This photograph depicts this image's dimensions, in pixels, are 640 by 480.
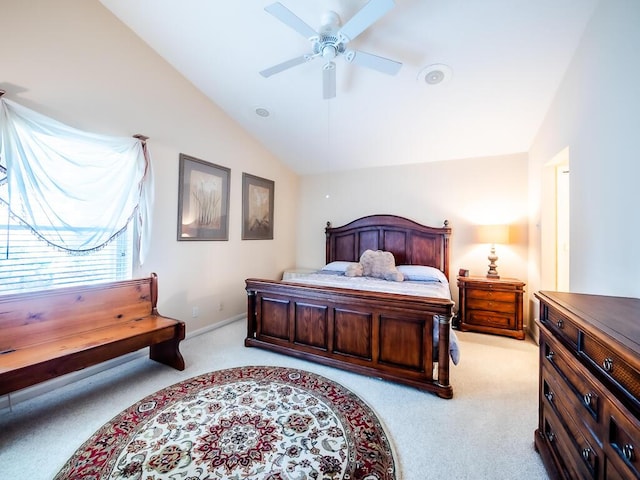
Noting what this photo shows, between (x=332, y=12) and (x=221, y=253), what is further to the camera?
(x=221, y=253)

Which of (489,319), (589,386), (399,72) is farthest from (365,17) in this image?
(489,319)

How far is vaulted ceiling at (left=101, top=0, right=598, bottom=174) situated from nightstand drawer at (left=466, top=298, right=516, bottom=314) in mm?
2035

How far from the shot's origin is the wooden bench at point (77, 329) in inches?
71.6

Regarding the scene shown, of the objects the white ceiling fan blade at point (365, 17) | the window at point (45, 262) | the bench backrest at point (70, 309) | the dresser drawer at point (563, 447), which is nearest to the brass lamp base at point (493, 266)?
the dresser drawer at point (563, 447)

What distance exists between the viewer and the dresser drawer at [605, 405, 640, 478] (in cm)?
79

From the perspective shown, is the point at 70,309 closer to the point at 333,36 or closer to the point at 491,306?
the point at 333,36

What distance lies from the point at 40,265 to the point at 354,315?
8.53 feet

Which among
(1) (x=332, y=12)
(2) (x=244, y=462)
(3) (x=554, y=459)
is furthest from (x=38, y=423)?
(1) (x=332, y=12)

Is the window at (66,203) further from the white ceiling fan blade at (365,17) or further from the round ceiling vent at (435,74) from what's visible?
the round ceiling vent at (435,74)

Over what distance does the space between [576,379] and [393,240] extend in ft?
10.7

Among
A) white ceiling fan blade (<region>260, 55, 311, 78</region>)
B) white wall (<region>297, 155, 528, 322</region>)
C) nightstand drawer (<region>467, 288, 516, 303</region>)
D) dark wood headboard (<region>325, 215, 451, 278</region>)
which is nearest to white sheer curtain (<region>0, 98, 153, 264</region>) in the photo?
white ceiling fan blade (<region>260, 55, 311, 78</region>)

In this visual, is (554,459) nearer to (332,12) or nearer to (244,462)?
(244,462)

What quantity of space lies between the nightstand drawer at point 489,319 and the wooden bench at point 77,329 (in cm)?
343

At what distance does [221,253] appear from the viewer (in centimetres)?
381
